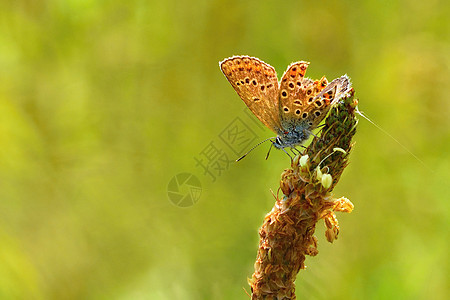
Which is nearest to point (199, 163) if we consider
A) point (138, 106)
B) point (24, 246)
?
point (138, 106)

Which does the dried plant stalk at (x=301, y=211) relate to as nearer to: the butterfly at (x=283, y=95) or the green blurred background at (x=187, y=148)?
the butterfly at (x=283, y=95)

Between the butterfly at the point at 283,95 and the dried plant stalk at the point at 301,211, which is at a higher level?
the butterfly at the point at 283,95

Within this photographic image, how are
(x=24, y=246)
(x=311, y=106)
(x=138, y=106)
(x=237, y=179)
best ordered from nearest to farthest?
(x=311, y=106) → (x=24, y=246) → (x=237, y=179) → (x=138, y=106)

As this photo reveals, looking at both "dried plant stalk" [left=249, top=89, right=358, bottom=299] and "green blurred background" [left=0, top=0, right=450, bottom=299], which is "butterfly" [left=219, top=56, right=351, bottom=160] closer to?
"dried plant stalk" [left=249, top=89, right=358, bottom=299]

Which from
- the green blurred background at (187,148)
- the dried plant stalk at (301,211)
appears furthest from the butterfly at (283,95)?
the green blurred background at (187,148)

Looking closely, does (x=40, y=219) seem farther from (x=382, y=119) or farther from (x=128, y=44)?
(x=382, y=119)

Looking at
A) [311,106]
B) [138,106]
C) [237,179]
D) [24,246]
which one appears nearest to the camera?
[311,106]

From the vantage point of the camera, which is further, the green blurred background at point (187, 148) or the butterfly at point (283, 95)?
the green blurred background at point (187, 148)
